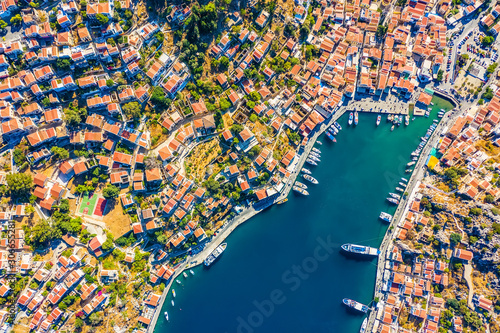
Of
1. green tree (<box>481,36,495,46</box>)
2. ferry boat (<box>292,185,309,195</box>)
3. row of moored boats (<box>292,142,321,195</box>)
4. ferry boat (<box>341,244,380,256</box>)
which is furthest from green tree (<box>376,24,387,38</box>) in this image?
ferry boat (<box>341,244,380,256</box>)

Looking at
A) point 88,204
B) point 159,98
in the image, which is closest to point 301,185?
point 159,98

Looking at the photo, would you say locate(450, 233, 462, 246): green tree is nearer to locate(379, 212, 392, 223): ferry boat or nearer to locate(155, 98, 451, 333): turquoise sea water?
locate(379, 212, 392, 223): ferry boat

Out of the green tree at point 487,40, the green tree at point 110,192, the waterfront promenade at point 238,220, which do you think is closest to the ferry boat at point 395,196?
the waterfront promenade at point 238,220

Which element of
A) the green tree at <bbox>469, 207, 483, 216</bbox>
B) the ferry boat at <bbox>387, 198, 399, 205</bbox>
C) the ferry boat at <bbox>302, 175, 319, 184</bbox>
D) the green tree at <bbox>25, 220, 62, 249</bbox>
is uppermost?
the green tree at <bbox>469, 207, 483, 216</bbox>

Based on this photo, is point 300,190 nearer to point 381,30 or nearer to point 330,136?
point 330,136

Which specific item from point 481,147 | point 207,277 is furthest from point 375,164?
point 207,277

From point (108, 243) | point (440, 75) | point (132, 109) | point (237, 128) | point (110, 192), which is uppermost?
point (440, 75)
